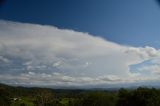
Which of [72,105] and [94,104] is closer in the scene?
[94,104]

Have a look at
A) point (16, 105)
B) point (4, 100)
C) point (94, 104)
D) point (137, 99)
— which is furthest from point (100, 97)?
point (16, 105)

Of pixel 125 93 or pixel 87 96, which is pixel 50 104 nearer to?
pixel 87 96

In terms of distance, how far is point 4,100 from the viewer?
9000 cm

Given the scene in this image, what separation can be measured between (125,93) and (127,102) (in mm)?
2200


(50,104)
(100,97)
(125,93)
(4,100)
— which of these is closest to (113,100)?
(100,97)

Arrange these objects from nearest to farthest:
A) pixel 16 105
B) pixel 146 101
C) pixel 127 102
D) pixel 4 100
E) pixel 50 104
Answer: pixel 146 101 → pixel 127 102 → pixel 4 100 → pixel 50 104 → pixel 16 105

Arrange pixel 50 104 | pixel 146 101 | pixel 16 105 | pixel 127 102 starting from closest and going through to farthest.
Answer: pixel 146 101
pixel 127 102
pixel 50 104
pixel 16 105

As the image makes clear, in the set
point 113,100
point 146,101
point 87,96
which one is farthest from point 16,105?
point 146,101

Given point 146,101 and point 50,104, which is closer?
point 146,101

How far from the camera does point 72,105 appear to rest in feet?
303

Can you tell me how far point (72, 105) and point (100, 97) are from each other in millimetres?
14164

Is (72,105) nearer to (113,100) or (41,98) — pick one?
(41,98)

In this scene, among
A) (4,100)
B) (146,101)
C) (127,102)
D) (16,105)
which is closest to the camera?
(146,101)

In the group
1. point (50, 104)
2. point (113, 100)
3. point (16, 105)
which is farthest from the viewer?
point (16, 105)
